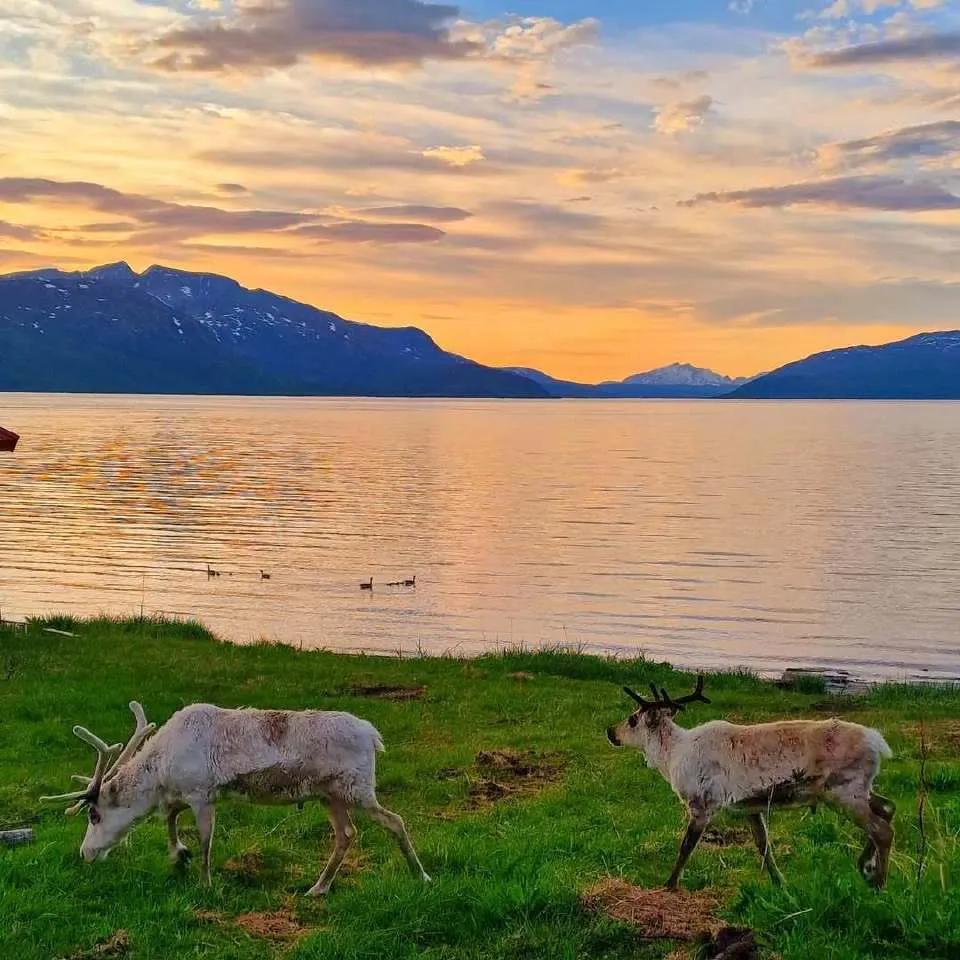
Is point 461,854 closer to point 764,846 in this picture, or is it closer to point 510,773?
point 764,846

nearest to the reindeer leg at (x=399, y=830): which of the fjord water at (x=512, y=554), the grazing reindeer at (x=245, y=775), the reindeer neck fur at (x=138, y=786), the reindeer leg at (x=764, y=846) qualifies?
the grazing reindeer at (x=245, y=775)

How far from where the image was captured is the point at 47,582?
1625 inches

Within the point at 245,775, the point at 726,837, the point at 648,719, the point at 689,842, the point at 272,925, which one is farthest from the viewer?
the point at 726,837

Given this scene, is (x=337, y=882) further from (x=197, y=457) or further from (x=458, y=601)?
(x=197, y=457)

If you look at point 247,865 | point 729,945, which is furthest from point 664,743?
point 247,865

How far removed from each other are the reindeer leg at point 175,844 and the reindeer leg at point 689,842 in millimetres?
4845

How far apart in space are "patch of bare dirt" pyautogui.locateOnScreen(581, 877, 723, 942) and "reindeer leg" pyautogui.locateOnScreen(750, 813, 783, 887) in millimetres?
613

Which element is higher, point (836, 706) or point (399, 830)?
point (399, 830)

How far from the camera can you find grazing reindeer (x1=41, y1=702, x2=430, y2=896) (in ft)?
32.6

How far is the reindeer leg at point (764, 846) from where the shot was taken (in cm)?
933

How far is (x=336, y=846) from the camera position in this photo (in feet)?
32.2

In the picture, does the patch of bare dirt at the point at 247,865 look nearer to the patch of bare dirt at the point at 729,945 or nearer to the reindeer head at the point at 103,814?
the reindeer head at the point at 103,814

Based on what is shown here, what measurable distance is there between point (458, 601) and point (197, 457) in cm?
7986

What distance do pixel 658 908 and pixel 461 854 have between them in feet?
7.74
